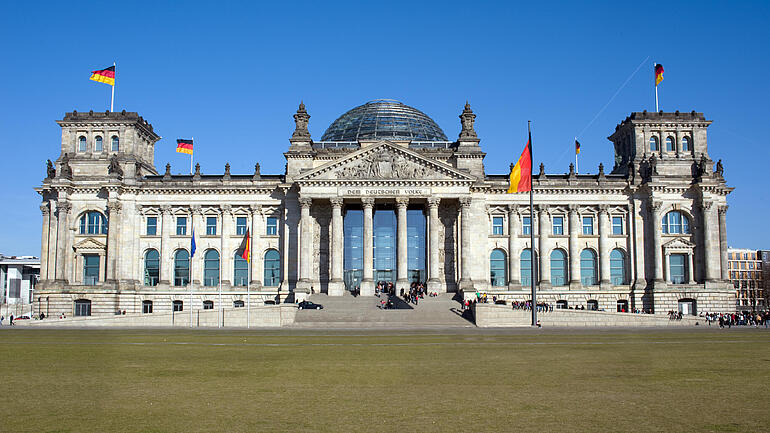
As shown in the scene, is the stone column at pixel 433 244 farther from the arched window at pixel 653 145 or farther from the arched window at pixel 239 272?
the arched window at pixel 653 145

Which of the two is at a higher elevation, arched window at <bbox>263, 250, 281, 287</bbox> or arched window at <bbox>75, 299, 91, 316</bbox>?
arched window at <bbox>263, 250, 281, 287</bbox>

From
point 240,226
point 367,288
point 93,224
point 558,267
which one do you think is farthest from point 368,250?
point 93,224

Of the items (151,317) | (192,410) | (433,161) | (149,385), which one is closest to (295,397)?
(192,410)

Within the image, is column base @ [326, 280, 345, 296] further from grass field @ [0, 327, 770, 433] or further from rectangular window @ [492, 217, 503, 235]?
grass field @ [0, 327, 770, 433]

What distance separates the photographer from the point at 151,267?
91.5 metres

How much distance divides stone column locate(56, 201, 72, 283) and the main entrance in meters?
32.7

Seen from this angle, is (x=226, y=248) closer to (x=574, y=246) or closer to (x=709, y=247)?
(x=574, y=246)

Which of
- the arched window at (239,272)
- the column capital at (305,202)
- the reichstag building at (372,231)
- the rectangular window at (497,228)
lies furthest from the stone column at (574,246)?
the arched window at (239,272)

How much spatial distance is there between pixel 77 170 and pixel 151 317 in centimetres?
3407

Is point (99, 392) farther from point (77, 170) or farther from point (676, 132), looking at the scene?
point (676, 132)

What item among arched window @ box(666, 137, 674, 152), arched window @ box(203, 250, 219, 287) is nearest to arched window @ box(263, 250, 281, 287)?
arched window @ box(203, 250, 219, 287)

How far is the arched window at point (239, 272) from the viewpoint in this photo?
3580 inches

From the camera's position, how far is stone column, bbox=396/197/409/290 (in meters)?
84.6

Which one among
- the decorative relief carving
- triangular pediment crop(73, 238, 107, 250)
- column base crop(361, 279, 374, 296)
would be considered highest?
the decorative relief carving
